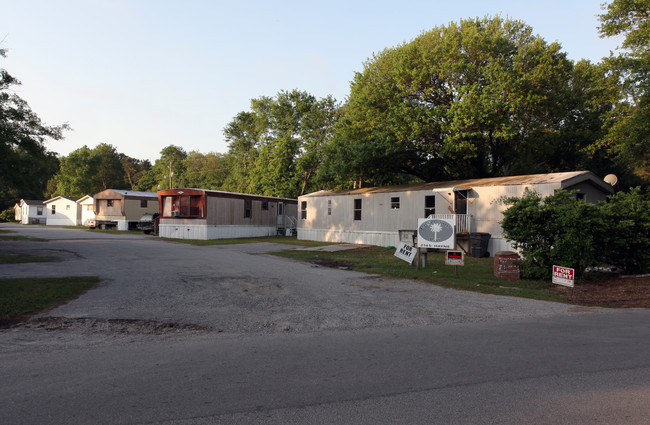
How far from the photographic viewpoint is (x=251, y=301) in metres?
8.67

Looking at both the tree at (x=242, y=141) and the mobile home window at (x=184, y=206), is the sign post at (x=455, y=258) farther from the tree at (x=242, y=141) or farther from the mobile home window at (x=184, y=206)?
the tree at (x=242, y=141)

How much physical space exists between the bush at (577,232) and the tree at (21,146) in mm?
19142

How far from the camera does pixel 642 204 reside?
13000 mm

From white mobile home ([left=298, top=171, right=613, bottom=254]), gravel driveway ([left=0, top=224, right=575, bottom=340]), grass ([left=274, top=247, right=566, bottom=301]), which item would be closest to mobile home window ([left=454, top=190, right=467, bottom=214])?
white mobile home ([left=298, top=171, right=613, bottom=254])

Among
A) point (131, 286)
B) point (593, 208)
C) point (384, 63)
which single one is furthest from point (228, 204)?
point (593, 208)

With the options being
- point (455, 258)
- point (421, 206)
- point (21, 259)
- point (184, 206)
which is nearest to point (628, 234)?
point (455, 258)

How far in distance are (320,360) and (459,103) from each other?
19626mm

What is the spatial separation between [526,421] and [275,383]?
232 centimetres

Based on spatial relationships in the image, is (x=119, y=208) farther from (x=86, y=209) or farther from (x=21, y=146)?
(x=21, y=146)

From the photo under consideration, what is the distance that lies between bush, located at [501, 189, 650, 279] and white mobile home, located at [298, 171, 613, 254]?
8.48 feet

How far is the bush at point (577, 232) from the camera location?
1180 cm

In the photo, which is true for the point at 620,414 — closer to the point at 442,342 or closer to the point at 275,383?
the point at 442,342

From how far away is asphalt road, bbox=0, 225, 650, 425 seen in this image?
11.8 ft

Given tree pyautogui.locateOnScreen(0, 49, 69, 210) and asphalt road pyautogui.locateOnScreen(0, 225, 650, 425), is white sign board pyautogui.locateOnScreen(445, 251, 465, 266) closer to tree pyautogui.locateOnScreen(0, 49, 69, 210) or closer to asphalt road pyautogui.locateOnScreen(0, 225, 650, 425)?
asphalt road pyautogui.locateOnScreen(0, 225, 650, 425)
